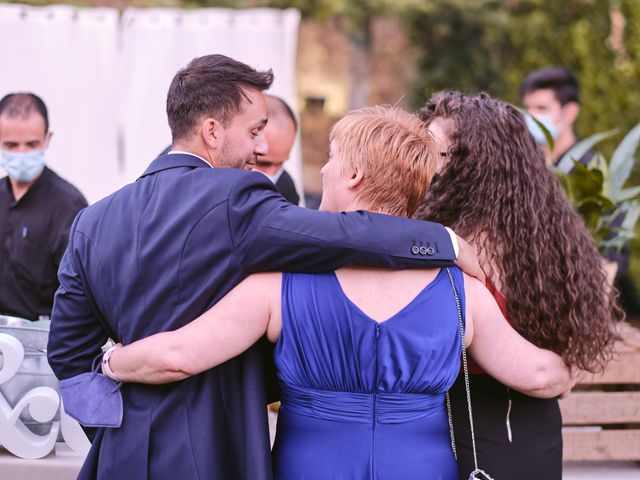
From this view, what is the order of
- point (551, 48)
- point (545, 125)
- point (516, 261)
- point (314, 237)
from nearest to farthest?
point (314, 237) < point (516, 261) < point (545, 125) < point (551, 48)

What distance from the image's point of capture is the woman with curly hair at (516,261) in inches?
94.4

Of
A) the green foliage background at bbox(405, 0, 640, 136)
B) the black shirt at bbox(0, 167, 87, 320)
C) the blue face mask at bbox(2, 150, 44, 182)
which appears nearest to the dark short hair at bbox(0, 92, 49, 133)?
the blue face mask at bbox(2, 150, 44, 182)

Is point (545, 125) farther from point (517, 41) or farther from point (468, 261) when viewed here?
point (517, 41)

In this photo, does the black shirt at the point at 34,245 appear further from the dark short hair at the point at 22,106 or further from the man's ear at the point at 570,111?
the man's ear at the point at 570,111

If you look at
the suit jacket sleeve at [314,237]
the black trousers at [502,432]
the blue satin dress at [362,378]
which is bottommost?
the black trousers at [502,432]

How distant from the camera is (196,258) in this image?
2.07m

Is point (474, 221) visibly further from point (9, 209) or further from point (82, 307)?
point (9, 209)

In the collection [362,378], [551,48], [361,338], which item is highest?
[551,48]

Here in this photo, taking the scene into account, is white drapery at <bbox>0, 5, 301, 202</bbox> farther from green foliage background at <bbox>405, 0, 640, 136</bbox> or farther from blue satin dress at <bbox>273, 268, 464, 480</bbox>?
blue satin dress at <bbox>273, 268, 464, 480</bbox>

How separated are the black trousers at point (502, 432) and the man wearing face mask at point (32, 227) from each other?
2.23 meters

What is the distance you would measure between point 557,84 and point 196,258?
13.9ft

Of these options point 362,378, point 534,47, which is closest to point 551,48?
point 534,47

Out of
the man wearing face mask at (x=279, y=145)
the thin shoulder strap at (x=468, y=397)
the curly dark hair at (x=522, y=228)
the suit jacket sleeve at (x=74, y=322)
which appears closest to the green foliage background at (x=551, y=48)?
the man wearing face mask at (x=279, y=145)

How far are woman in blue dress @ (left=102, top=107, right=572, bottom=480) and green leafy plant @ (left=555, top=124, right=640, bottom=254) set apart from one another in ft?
6.17
